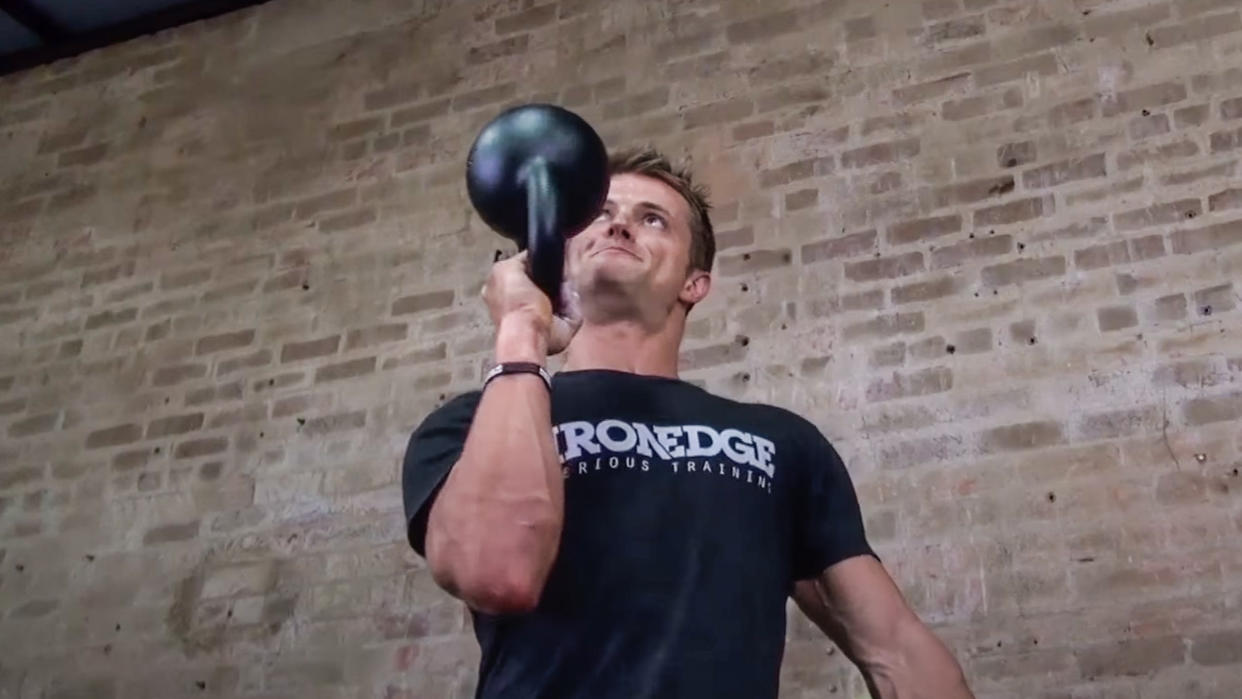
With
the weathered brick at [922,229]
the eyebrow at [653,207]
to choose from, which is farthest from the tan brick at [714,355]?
the eyebrow at [653,207]

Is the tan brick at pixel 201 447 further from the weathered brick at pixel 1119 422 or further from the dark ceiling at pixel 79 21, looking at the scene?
the weathered brick at pixel 1119 422

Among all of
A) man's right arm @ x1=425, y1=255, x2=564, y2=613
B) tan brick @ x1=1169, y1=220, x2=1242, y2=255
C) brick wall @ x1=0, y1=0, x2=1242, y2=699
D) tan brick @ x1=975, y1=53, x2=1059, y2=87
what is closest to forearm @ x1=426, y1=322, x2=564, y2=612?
man's right arm @ x1=425, y1=255, x2=564, y2=613

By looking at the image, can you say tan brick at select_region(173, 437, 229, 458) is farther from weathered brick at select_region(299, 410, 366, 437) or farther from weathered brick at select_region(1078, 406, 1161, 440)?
weathered brick at select_region(1078, 406, 1161, 440)

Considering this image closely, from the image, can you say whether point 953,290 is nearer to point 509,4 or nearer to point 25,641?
point 509,4

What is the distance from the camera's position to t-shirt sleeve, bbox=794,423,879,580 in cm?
167

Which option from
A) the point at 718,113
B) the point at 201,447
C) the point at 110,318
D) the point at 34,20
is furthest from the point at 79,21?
the point at 718,113

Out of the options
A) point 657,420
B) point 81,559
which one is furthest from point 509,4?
point 657,420

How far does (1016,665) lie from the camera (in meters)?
2.52

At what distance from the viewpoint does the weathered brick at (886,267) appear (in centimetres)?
306

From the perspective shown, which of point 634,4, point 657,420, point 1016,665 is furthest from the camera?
point 634,4

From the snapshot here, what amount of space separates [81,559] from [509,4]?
199 centimetres

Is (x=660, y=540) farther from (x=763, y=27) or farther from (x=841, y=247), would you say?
(x=763, y=27)

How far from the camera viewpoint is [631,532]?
4.76ft

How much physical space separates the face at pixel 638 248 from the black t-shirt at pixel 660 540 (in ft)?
0.83
